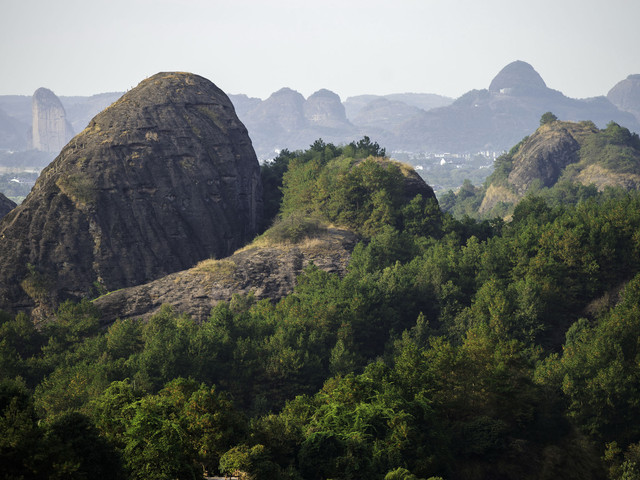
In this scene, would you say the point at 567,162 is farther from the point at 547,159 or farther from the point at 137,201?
the point at 137,201

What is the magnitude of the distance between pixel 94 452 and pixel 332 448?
1001 cm

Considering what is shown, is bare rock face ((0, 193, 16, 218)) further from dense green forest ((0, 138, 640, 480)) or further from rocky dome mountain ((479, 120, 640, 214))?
rocky dome mountain ((479, 120, 640, 214))

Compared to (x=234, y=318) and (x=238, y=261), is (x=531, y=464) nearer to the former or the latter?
(x=234, y=318)

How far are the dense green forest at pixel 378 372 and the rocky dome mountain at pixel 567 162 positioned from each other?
2709 inches

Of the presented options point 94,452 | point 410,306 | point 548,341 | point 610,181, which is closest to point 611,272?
point 548,341

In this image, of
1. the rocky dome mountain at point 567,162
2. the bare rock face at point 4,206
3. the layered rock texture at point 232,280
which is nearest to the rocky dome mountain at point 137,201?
the layered rock texture at point 232,280

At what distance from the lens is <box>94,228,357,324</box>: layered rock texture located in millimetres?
49531

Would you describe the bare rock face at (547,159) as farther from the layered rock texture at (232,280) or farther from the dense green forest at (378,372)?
the layered rock texture at (232,280)

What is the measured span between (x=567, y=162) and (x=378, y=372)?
11529 cm

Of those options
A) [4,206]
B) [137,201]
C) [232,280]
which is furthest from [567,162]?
[4,206]

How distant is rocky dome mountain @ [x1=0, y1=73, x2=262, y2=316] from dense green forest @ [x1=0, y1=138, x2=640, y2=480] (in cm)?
1005

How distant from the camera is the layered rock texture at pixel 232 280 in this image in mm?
49531

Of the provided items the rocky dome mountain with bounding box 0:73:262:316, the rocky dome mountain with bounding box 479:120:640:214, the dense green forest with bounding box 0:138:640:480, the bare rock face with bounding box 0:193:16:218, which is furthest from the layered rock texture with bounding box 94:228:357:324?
the rocky dome mountain with bounding box 479:120:640:214

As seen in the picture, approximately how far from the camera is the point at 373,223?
62.8m
